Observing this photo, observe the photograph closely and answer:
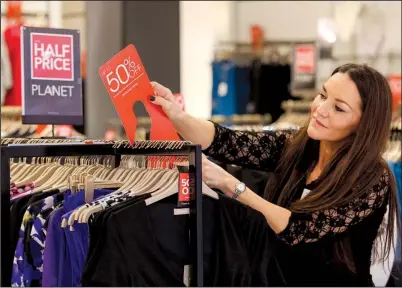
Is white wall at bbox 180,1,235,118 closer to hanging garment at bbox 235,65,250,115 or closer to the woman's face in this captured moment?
hanging garment at bbox 235,65,250,115

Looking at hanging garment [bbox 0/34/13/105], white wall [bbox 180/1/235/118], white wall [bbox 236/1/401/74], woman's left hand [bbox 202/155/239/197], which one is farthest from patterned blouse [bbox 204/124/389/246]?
white wall [bbox 180/1/235/118]

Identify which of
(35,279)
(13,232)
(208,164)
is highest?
(208,164)

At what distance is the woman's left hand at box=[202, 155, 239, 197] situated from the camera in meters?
2.42

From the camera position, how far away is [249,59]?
983 centimetres

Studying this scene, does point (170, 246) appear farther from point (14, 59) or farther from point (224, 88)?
point (224, 88)

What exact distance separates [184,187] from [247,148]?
77 cm

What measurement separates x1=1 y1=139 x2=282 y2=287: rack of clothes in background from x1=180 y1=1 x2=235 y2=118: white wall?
274 inches

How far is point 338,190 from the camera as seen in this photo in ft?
8.64

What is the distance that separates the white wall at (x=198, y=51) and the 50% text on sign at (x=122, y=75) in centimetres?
700

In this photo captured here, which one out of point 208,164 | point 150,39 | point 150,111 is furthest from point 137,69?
point 150,39

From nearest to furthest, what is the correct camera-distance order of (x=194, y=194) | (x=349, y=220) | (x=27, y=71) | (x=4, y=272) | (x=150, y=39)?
1. (x=4, y=272)
2. (x=194, y=194)
3. (x=349, y=220)
4. (x=27, y=71)
5. (x=150, y=39)

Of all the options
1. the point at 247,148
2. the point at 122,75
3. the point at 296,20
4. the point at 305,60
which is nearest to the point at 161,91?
the point at 122,75

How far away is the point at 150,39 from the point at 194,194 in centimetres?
433

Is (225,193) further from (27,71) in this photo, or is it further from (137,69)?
(27,71)
